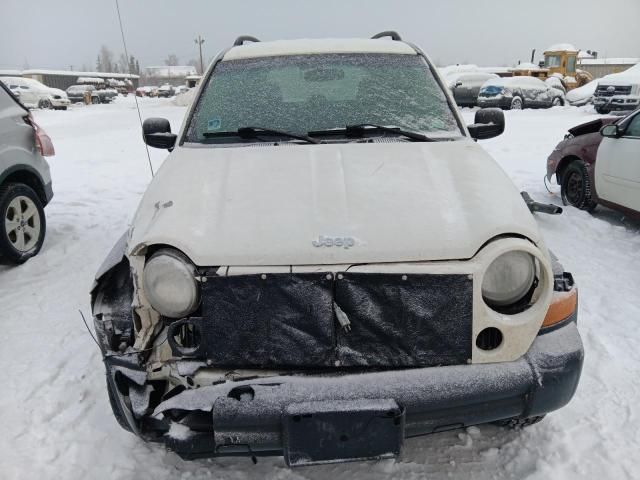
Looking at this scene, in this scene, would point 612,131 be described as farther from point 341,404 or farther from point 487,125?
point 341,404

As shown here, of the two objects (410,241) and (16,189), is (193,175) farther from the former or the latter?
(16,189)

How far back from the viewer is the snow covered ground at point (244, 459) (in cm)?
252

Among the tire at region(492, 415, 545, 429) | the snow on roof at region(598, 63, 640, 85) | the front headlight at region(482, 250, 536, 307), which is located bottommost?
the snow on roof at region(598, 63, 640, 85)

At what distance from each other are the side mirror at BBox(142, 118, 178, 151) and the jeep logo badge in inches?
70.5

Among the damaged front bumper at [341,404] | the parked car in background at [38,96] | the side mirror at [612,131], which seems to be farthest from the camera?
the parked car in background at [38,96]

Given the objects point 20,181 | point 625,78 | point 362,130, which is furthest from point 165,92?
point 362,130

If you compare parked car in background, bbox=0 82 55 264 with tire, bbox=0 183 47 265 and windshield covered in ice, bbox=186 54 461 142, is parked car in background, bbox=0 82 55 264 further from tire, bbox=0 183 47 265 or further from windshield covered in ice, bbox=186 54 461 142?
windshield covered in ice, bbox=186 54 461 142

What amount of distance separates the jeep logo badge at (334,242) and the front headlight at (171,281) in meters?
0.52

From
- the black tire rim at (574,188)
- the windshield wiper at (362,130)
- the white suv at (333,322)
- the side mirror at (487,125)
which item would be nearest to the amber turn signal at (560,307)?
the white suv at (333,322)

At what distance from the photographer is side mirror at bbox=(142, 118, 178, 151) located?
364cm

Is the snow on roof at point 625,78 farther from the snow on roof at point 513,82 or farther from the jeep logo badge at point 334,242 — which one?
the jeep logo badge at point 334,242

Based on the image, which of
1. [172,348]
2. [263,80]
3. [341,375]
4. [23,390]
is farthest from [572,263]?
[23,390]

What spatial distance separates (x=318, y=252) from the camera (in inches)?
85.4

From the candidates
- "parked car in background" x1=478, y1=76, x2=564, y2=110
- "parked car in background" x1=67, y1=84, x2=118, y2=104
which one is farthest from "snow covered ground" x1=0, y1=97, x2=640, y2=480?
"parked car in background" x1=67, y1=84, x2=118, y2=104
